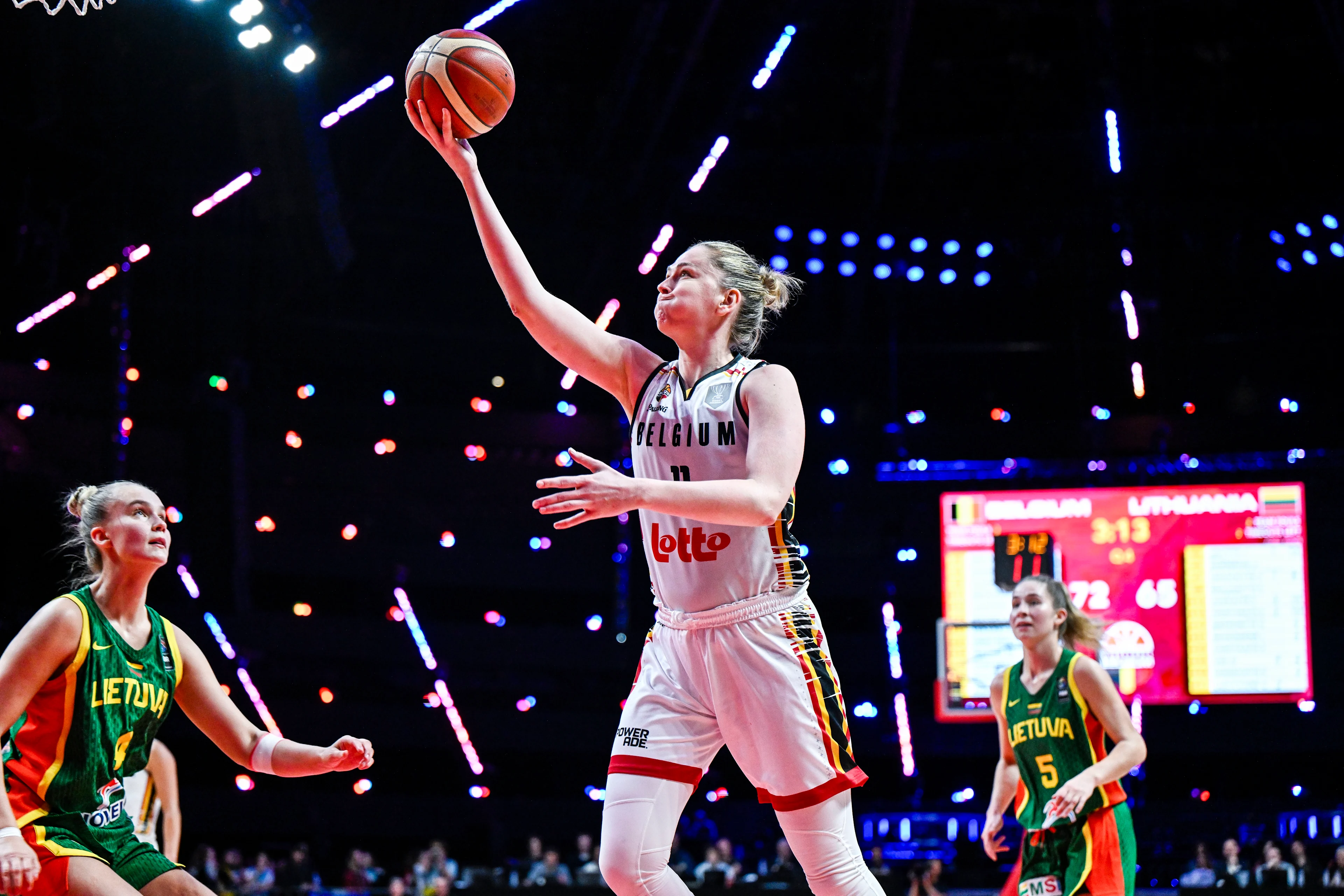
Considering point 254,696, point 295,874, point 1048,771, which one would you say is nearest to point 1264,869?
point 1048,771

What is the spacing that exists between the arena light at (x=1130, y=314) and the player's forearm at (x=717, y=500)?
42.8ft

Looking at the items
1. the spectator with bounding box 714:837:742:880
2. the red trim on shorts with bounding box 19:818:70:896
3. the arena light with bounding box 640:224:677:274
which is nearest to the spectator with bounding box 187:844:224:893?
the spectator with bounding box 714:837:742:880

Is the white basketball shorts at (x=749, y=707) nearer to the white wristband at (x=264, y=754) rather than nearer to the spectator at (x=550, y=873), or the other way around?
the white wristband at (x=264, y=754)

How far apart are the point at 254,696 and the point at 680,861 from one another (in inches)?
197

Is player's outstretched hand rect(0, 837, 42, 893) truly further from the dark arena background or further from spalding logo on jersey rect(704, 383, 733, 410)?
the dark arena background

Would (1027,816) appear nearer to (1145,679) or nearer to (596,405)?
(1145,679)

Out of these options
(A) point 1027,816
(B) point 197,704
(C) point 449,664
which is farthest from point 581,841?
(B) point 197,704

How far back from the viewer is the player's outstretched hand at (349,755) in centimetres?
367

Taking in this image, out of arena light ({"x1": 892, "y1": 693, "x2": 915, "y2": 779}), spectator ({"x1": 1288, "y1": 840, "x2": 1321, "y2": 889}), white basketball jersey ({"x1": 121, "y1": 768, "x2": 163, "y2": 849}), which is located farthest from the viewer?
arena light ({"x1": 892, "y1": 693, "x2": 915, "y2": 779})

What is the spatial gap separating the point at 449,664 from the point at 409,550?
1512 millimetres

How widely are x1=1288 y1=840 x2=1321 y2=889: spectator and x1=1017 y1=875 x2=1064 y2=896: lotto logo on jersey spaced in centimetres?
731

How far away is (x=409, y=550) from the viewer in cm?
1808

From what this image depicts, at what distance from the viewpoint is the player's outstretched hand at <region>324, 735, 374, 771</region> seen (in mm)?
3672

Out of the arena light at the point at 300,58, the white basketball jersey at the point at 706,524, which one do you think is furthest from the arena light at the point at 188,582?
the white basketball jersey at the point at 706,524
